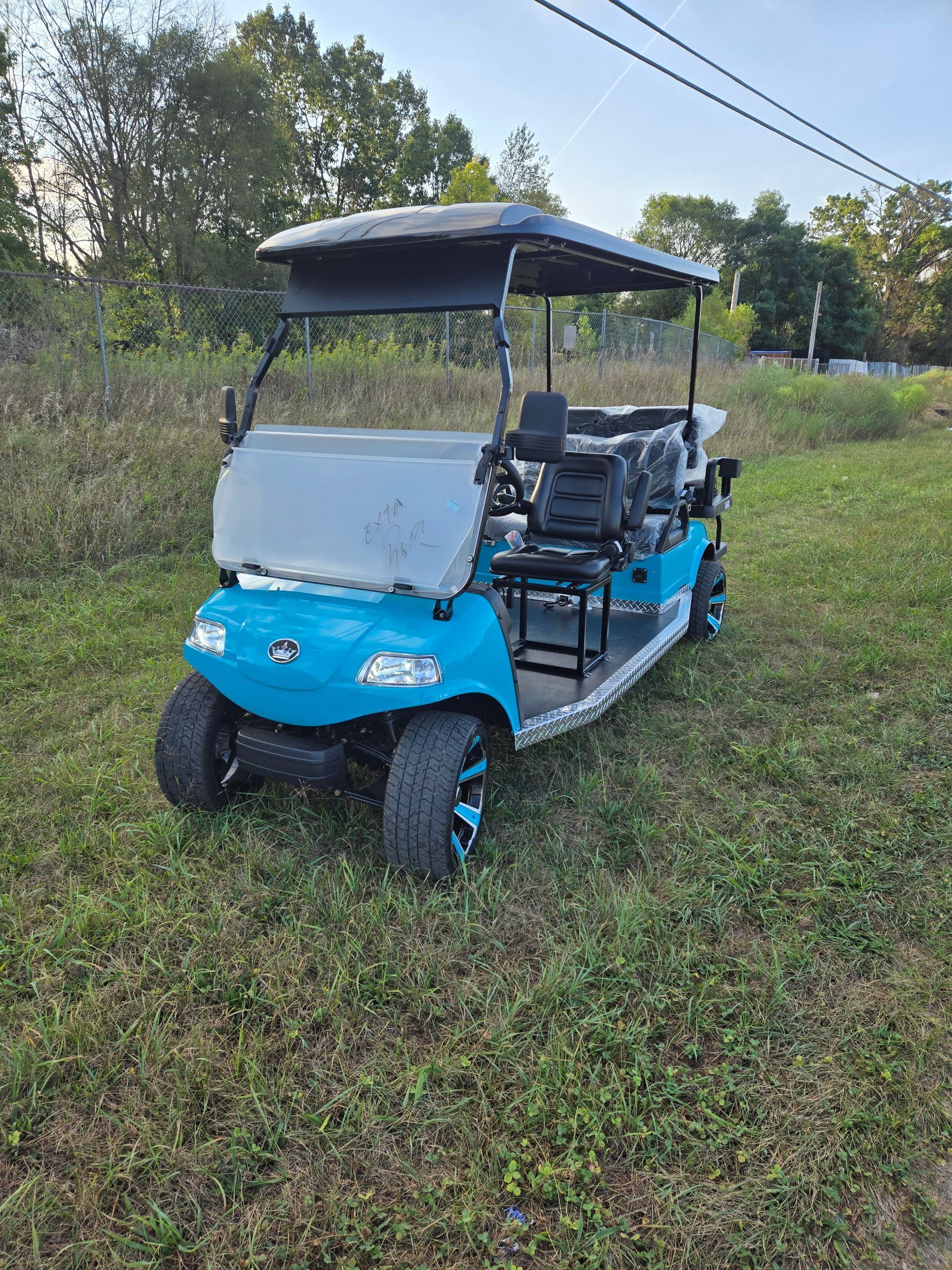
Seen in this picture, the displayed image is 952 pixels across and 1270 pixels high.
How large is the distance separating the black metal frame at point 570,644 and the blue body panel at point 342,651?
73cm

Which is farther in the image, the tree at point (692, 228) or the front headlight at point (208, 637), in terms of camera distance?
the tree at point (692, 228)

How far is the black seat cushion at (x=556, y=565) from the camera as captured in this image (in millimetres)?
3430

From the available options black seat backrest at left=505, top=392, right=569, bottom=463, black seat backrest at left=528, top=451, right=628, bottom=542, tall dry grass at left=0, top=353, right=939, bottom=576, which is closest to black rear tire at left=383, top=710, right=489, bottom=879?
Answer: black seat backrest at left=505, top=392, right=569, bottom=463

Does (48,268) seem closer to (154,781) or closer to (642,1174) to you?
(154,781)

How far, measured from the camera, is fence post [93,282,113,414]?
7152 millimetres

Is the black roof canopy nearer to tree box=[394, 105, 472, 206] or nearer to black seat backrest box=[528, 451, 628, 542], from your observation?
black seat backrest box=[528, 451, 628, 542]

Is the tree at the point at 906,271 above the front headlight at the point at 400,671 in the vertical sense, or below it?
above

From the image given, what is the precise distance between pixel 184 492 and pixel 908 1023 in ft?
19.6

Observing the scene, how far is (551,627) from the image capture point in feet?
13.6

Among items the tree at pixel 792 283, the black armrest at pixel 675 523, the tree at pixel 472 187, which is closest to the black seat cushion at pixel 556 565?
the black armrest at pixel 675 523

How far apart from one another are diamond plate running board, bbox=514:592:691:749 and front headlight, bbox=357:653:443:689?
1.68ft

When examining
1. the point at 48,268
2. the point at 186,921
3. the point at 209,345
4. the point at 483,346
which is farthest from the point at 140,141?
the point at 186,921

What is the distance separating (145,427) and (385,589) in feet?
16.9

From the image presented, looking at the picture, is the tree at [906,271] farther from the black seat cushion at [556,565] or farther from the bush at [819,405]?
the black seat cushion at [556,565]
